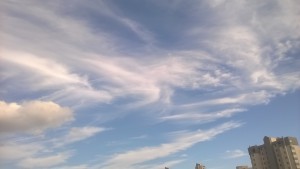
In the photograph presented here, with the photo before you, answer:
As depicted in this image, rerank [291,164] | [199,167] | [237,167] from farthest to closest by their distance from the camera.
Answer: [199,167], [237,167], [291,164]

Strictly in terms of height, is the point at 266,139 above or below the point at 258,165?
above

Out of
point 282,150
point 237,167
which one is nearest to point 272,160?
point 282,150

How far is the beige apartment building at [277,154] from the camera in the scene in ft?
425

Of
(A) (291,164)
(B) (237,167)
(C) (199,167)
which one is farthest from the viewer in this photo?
(C) (199,167)

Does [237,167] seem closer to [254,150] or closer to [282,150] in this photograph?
[254,150]

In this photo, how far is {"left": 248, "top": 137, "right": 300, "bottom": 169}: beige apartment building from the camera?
129625mm

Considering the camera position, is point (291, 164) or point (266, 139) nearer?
point (291, 164)

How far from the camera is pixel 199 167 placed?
17512cm

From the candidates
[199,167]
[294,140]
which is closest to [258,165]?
[294,140]

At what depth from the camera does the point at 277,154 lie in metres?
133

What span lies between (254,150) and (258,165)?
6.59 m

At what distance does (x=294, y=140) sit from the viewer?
135500 millimetres

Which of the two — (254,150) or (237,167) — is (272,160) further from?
(237,167)

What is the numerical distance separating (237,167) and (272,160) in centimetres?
2868
